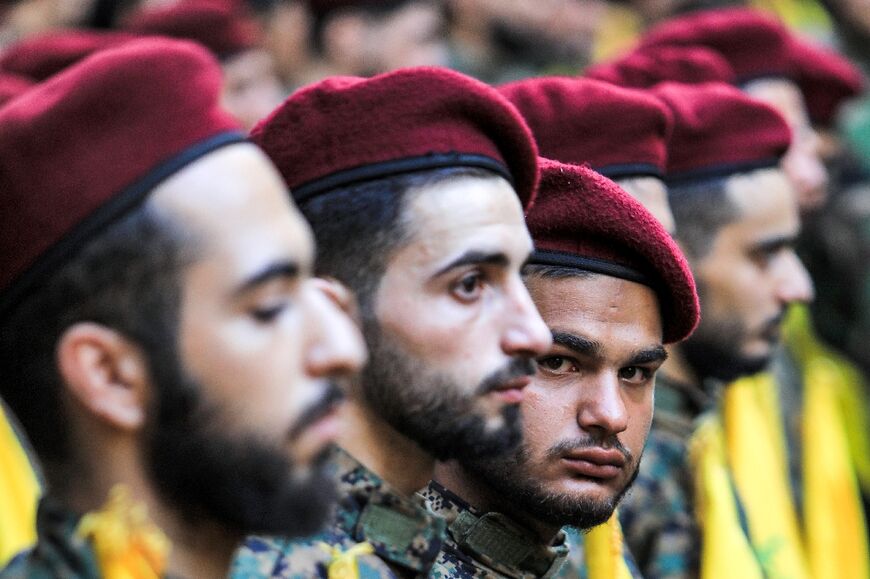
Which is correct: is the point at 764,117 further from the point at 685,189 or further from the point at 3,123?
the point at 3,123

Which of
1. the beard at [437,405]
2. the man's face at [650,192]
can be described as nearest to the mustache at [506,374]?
the beard at [437,405]

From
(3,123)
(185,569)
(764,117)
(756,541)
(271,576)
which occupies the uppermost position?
(3,123)

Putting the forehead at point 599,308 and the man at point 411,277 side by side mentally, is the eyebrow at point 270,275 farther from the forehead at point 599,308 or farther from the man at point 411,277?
the forehead at point 599,308

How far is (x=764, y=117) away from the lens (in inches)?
163

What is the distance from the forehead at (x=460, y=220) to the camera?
2.34 metres

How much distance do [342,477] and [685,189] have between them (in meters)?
2.06

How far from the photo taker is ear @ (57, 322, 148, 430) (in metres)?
1.85

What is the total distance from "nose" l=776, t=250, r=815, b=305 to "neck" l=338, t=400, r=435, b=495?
2.13 meters

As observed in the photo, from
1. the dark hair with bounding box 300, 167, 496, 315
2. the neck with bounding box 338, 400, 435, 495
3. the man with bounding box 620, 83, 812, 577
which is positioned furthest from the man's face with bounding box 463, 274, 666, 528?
the man with bounding box 620, 83, 812, 577

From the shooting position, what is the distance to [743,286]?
4.16 meters

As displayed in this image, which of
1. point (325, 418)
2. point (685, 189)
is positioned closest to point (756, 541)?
point (685, 189)

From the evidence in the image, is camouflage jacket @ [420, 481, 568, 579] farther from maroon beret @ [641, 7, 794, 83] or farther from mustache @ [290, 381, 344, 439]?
maroon beret @ [641, 7, 794, 83]

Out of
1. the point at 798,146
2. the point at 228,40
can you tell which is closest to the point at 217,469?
the point at 228,40

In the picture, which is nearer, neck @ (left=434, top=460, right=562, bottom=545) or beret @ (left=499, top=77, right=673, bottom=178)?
neck @ (left=434, top=460, right=562, bottom=545)
